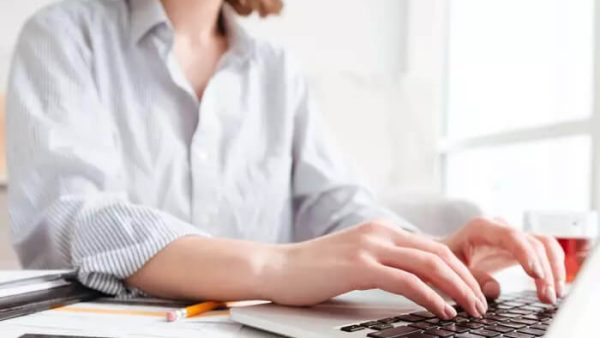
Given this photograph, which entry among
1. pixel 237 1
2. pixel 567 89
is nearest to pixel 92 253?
pixel 237 1

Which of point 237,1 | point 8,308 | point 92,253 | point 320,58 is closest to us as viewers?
point 8,308

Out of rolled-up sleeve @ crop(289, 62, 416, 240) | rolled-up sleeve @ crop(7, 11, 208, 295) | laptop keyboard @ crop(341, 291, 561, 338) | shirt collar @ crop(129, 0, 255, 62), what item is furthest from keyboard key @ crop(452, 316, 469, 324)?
shirt collar @ crop(129, 0, 255, 62)

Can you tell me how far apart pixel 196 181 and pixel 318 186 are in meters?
0.20

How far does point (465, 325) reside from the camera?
366 mm

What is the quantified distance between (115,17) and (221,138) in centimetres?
21

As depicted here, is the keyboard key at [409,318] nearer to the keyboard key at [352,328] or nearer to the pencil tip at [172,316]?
the keyboard key at [352,328]

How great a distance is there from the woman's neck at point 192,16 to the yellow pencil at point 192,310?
58cm

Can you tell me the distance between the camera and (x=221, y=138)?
2.95 ft

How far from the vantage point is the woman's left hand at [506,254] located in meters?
0.49

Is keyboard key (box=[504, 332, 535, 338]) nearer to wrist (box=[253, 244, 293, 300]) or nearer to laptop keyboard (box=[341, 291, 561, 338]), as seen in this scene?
laptop keyboard (box=[341, 291, 561, 338])

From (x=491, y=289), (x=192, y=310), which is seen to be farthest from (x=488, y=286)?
(x=192, y=310)

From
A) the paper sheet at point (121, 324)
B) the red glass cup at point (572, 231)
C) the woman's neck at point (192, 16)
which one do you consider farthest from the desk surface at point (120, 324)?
the woman's neck at point (192, 16)

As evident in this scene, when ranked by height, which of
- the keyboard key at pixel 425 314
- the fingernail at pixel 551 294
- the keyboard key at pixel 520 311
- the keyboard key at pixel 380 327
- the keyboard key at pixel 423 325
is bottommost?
the fingernail at pixel 551 294

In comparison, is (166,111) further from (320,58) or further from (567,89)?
(320,58)
